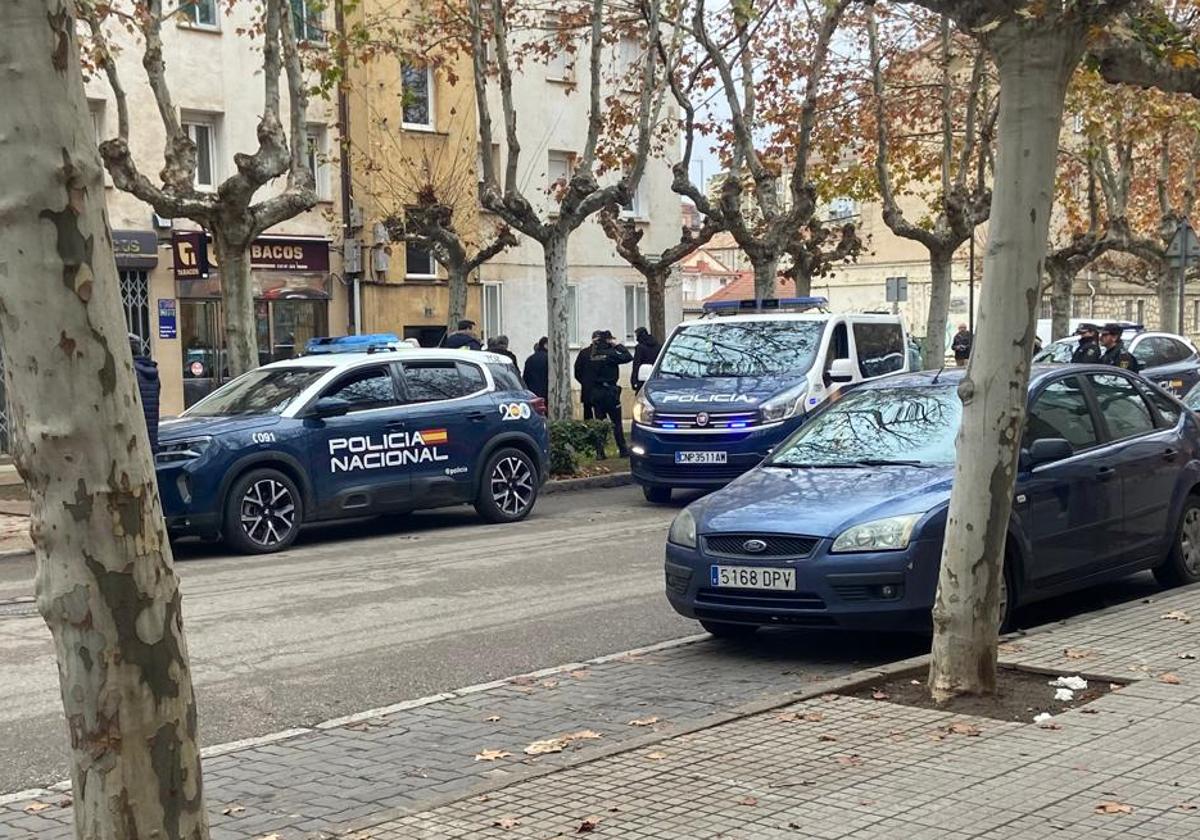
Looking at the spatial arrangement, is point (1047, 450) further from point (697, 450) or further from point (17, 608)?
point (697, 450)

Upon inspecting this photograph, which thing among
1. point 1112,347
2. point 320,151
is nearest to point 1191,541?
point 1112,347

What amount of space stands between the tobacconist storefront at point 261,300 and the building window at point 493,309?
5288mm

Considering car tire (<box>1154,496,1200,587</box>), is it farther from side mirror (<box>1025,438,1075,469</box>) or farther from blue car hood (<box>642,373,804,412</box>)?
blue car hood (<box>642,373,804,412</box>)

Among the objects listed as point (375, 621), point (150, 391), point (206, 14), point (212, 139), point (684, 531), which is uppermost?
point (206, 14)

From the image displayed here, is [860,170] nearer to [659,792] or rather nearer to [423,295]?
[423,295]

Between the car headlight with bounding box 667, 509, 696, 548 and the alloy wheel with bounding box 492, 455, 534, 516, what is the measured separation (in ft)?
22.0

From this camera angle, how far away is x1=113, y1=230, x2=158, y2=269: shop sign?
26.8 meters

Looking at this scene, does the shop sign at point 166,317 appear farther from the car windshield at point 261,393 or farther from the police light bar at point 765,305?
the car windshield at point 261,393

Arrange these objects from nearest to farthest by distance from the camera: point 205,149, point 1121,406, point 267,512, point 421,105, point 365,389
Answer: point 1121,406, point 267,512, point 365,389, point 205,149, point 421,105

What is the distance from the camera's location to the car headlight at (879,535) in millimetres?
8234

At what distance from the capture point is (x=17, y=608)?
35.4 feet

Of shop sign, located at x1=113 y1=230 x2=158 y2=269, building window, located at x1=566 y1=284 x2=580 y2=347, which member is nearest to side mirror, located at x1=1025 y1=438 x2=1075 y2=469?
shop sign, located at x1=113 y1=230 x2=158 y2=269

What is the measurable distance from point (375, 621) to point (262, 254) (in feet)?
67.3

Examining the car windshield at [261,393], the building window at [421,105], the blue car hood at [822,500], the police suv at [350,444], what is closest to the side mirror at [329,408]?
the police suv at [350,444]
